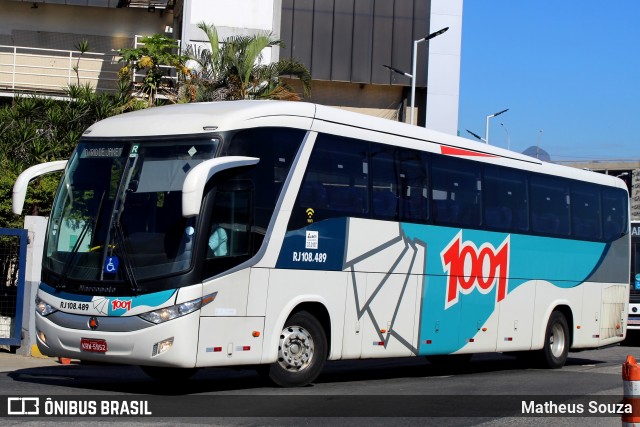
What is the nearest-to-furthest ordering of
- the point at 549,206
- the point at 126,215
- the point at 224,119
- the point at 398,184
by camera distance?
1. the point at 126,215
2. the point at 224,119
3. the point at 398,184
4. the point at 549,206

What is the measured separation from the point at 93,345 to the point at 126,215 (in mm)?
1545

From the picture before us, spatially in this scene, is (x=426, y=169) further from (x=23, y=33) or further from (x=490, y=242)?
(x=23, y=33)

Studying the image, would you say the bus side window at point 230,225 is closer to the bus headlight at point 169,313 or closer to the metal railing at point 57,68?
the bus headlight at point 169,313

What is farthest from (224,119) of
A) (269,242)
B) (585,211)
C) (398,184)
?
(585,211)

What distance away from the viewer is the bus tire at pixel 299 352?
1310 cm

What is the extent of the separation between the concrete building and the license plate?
22774 mm

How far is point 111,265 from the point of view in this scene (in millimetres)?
12031

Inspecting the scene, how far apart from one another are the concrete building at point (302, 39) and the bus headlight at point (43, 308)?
21849 millimetres

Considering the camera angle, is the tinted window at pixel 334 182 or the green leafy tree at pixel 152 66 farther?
the green leafy tree at pixel 152 66

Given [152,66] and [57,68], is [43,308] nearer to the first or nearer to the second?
[152,66]

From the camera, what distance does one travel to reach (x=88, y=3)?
35.1 metres

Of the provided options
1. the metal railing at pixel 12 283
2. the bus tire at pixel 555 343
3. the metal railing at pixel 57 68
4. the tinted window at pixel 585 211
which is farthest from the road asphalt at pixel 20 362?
the metal railing at pixel 57 68

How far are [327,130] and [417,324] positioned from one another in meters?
3.52

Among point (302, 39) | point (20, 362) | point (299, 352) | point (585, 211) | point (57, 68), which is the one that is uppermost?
point (302, 39)
